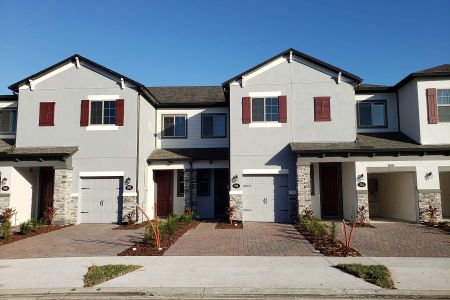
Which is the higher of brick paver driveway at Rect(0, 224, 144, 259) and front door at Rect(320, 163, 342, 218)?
front door at Rect(320, 163, 342, 218)

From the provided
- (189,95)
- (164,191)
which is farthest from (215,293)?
(189,95)

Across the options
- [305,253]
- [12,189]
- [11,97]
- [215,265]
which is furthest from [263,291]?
[11,97]

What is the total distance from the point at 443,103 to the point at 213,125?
11.4 metres

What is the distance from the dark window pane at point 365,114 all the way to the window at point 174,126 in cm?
952

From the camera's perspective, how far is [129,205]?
1673 centimetres

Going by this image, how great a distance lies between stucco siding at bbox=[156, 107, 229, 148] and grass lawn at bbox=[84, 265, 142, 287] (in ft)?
39.2

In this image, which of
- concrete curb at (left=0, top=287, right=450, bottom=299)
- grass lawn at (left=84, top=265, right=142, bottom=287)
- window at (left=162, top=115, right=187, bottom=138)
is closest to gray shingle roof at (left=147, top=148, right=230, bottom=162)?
window at (left=162, top=115, right=187, bottom=138)

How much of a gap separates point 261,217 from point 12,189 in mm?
11603

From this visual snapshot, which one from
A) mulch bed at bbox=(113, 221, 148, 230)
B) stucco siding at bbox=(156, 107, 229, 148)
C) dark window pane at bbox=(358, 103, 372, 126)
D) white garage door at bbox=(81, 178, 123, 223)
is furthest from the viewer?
stucco siding at bbox=(156, 107, 229, 148)

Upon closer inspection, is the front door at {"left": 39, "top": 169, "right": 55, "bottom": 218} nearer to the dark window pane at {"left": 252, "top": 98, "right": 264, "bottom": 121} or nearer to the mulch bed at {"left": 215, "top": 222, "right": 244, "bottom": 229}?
the mulch bed at {"left": 215, "top": 222, "right": 244, "bottom": 229}

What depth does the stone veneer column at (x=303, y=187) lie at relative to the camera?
16109 millimetres

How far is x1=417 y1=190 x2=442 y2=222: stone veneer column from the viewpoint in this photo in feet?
51.2

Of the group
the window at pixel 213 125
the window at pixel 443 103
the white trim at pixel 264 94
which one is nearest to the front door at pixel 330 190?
the white trim at pixel 264 94

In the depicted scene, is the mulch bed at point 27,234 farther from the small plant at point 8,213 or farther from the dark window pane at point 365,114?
the dark window pane at point 365,114
